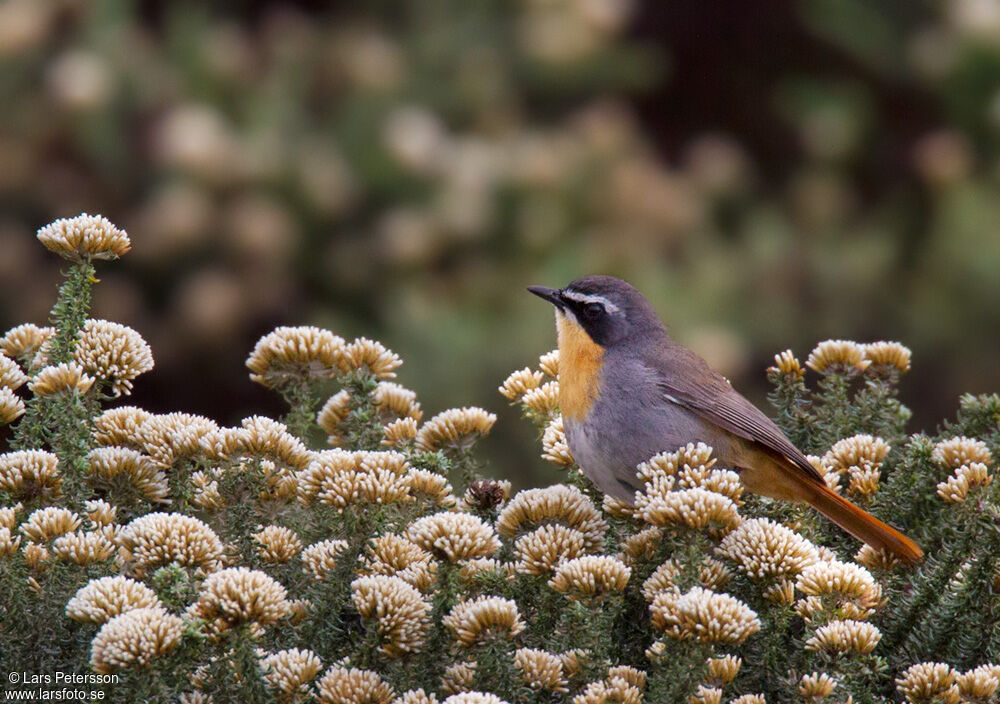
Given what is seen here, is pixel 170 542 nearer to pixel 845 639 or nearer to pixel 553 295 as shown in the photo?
pixel 845 639

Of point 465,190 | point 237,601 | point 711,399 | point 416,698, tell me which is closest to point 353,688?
point 416,698

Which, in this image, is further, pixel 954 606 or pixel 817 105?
pixel 817 105

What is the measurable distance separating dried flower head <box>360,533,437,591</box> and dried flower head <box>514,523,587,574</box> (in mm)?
121

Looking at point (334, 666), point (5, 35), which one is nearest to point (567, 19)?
point (5, 35)

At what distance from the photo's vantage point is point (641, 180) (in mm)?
4699

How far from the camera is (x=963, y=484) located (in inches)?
77.2

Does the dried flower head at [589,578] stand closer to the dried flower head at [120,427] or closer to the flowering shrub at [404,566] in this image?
the flowering shrub at [404,566]

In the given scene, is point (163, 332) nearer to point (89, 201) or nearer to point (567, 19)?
point (89, 201)

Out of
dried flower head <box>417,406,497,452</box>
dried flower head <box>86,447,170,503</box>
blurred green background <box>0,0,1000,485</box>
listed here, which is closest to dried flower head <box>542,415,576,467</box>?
dried flower head <box>417,406,497,452</box>

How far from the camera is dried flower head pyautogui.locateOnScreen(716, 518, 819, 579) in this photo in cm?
168

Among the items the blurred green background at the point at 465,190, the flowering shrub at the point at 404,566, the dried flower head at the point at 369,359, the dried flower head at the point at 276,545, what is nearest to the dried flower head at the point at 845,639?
the flowering shrub at the point at 404,566

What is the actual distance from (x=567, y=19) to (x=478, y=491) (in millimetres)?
2980

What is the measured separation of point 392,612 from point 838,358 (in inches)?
42.4

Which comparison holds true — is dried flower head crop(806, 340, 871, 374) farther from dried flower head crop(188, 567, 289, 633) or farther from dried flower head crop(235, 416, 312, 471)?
dried flower head crop(188, 567, 289, 633)
